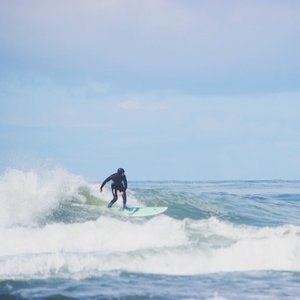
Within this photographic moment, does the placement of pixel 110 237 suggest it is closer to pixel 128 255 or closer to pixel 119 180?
pixel 128 255

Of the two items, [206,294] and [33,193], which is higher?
[33,193]

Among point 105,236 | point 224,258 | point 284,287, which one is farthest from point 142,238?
point 284,287

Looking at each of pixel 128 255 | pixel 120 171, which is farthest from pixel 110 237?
A: pixel 120 171

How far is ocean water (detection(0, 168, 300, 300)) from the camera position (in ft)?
36.0

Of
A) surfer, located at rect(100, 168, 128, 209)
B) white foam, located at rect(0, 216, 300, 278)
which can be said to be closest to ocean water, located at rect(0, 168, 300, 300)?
white foam, located at rect(0, 216, 300, 278)

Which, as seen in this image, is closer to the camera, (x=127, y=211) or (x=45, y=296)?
(x=45, y=296)

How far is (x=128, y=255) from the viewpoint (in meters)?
13.9

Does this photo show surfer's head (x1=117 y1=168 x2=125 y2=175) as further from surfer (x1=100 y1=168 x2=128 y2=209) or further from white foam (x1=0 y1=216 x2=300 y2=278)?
white foam (x1=0 y1=216 x2=300 y2=278)

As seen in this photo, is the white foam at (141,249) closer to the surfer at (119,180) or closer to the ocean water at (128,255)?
the ocean water at (128,255)

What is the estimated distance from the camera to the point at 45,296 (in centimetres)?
1025

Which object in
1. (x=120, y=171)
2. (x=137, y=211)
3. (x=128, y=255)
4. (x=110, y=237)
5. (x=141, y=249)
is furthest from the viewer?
(x=137, y=211)

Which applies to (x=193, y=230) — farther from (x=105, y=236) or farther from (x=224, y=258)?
(x=224, y=258)

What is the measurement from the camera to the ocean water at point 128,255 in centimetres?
1097

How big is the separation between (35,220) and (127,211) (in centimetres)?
380
